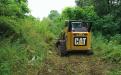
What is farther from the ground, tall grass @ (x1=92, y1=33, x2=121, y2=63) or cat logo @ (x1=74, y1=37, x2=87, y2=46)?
cat logo @ (x1=74, y1=37, x2=87, y2=46)

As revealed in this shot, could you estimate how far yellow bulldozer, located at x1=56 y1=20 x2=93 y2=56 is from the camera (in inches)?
535

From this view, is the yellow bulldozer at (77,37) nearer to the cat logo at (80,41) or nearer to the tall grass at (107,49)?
the cat logo at (80,41)

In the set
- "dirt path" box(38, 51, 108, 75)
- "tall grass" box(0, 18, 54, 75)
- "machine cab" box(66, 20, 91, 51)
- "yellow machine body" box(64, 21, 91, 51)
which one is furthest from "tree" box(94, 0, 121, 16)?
"tall grass" box(0, 18, 54, 75)

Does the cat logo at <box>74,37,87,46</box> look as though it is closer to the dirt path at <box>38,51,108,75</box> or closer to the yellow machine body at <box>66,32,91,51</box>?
the yellow machine body at <box>66,32,91,51</box>

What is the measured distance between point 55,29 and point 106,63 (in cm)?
879

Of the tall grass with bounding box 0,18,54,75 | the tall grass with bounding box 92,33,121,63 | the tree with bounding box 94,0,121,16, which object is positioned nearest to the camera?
the tall grass with bounding box 0,18,54,75

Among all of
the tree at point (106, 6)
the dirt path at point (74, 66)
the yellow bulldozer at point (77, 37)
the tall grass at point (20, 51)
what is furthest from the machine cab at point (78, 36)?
the tree at point (106, 6)

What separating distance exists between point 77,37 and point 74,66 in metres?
2.43

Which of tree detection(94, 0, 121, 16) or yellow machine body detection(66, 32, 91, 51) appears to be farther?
tree detection(94, 0, 121, 16)

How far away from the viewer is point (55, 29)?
66.6ft

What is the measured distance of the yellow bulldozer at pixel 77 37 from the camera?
13578mm

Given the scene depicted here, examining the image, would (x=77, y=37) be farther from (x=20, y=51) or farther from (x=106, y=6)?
(x=106, y=6)

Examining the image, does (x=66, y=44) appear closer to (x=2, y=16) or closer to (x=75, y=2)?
(x=2, y=16)

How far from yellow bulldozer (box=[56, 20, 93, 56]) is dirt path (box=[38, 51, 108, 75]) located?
0.35 meters
